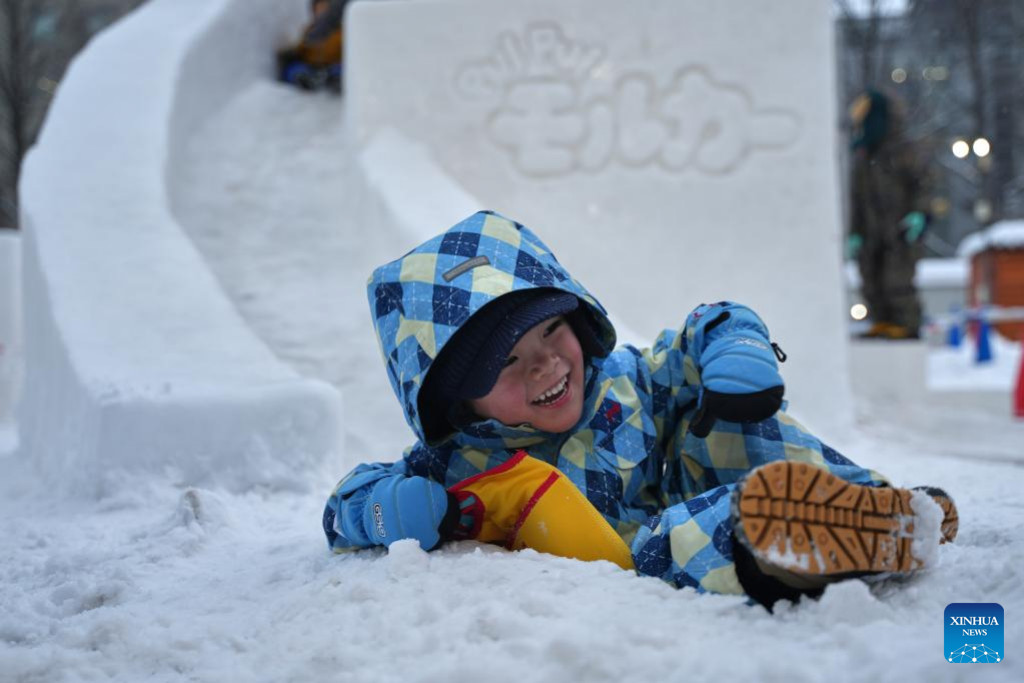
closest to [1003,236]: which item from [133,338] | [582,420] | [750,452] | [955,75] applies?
[955,75]

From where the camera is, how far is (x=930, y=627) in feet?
3.65

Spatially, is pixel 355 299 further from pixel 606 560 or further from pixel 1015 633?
pixel 1015 633

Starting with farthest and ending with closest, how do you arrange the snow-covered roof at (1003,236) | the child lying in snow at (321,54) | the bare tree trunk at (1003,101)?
the bare tree trunk at (1003,101) < the snow-covered roof at (1003,236) < the child lying in snow at (321,54)

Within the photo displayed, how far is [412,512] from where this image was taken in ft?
5.07

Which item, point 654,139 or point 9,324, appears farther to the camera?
point 9,324

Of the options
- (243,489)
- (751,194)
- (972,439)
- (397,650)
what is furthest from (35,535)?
(972,439)

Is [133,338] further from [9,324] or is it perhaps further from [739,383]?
[9,324]

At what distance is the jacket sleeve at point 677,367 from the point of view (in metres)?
1.67

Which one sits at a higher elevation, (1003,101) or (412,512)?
(1003,101)

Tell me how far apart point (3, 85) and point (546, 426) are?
556 inches

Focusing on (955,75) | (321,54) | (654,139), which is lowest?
(654,139)

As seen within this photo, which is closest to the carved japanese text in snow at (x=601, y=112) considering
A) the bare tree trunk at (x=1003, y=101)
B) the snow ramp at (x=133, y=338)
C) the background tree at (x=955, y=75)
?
the snow ramp at (x=133, y=338)

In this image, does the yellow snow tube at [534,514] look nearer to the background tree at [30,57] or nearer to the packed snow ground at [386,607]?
the packed snow ground at [386,607]

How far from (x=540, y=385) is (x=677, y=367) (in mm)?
346
